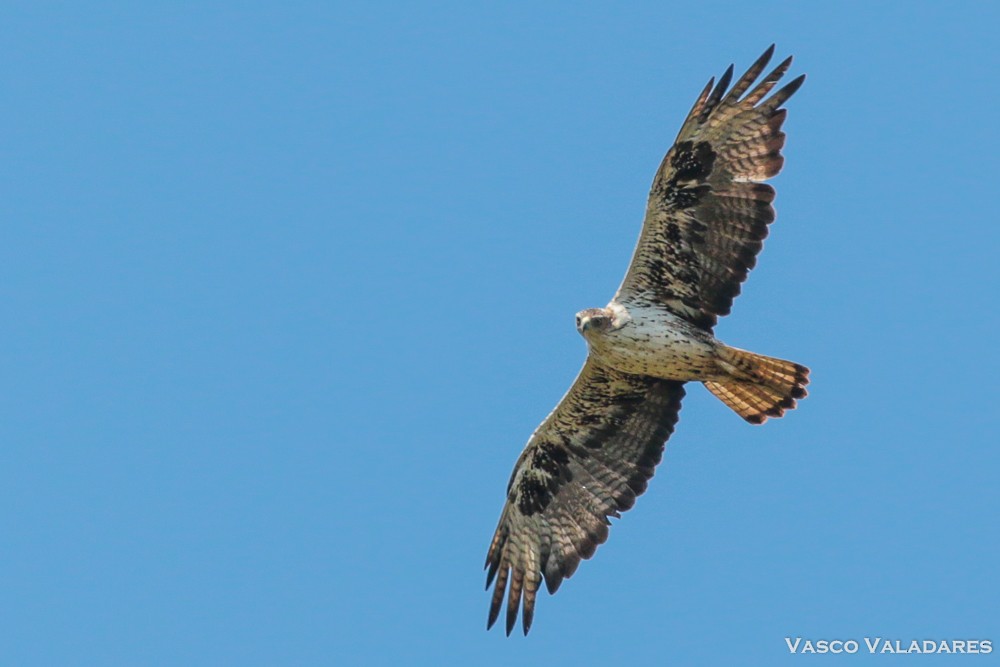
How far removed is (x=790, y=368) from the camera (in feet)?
42.1

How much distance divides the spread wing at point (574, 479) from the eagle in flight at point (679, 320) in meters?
0.01

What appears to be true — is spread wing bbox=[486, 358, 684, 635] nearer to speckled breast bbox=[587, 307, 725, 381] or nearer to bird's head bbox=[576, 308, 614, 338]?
speckled breast bbox=[587, 307, 725, 381]

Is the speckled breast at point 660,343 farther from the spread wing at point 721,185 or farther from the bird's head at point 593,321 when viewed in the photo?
the spread wing at point 721,185

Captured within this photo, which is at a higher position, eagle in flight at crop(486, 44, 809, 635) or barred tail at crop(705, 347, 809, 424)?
eagle in flight at crop(486, 44, 809, 635)

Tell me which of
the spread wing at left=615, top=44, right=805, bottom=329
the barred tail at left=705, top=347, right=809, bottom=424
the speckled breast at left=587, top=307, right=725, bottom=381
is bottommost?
the barred tail at left=705, top=347, right=809, bottom=424

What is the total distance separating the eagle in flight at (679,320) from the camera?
12633 millimetres

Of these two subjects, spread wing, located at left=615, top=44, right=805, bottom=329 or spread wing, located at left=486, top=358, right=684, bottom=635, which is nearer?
spread wing, located at left=615, top=44, right=805, bottom=329

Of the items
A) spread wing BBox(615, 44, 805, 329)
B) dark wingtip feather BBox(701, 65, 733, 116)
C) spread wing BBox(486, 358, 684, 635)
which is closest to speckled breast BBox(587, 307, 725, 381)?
spread wing BBox(615, 44, 805, 329)

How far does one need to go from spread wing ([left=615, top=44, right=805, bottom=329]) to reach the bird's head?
68 cm

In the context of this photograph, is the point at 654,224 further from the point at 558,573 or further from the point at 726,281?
the point at 558,573

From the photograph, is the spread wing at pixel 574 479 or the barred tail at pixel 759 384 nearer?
the barred tail at pixel 759 384

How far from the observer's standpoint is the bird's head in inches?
500

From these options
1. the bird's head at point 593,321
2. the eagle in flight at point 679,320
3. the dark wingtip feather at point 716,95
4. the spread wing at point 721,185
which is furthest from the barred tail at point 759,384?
the dark wingtip feather at point 716,95

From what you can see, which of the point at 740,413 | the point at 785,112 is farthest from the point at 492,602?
the point at 785,112
